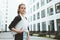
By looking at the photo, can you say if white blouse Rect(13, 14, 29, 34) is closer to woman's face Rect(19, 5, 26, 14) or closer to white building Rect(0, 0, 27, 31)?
woman's face Rect(19, 5, 26, 14)

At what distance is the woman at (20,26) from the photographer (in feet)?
7.68

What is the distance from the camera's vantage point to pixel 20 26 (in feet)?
7.82

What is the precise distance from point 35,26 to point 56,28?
11.7m

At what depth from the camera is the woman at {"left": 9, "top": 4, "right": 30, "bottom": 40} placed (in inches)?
92.2

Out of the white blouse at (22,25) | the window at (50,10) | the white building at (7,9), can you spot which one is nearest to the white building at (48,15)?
the window at (50,10)

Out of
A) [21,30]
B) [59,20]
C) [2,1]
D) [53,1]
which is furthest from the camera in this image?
[2,1]

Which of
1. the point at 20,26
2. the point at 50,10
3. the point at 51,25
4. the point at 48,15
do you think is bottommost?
the point at 20,26

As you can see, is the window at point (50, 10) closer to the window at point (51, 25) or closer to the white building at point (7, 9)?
the window at point (51, 25)

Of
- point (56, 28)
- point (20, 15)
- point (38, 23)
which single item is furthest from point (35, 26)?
point (20, 15)

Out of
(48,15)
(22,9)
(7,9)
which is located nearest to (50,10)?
(48,15)

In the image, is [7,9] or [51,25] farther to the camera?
[7,9]

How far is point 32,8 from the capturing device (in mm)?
38469

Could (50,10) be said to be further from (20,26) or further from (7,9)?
(7,9)

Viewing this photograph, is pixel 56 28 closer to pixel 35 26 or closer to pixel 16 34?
pixel 35 26
